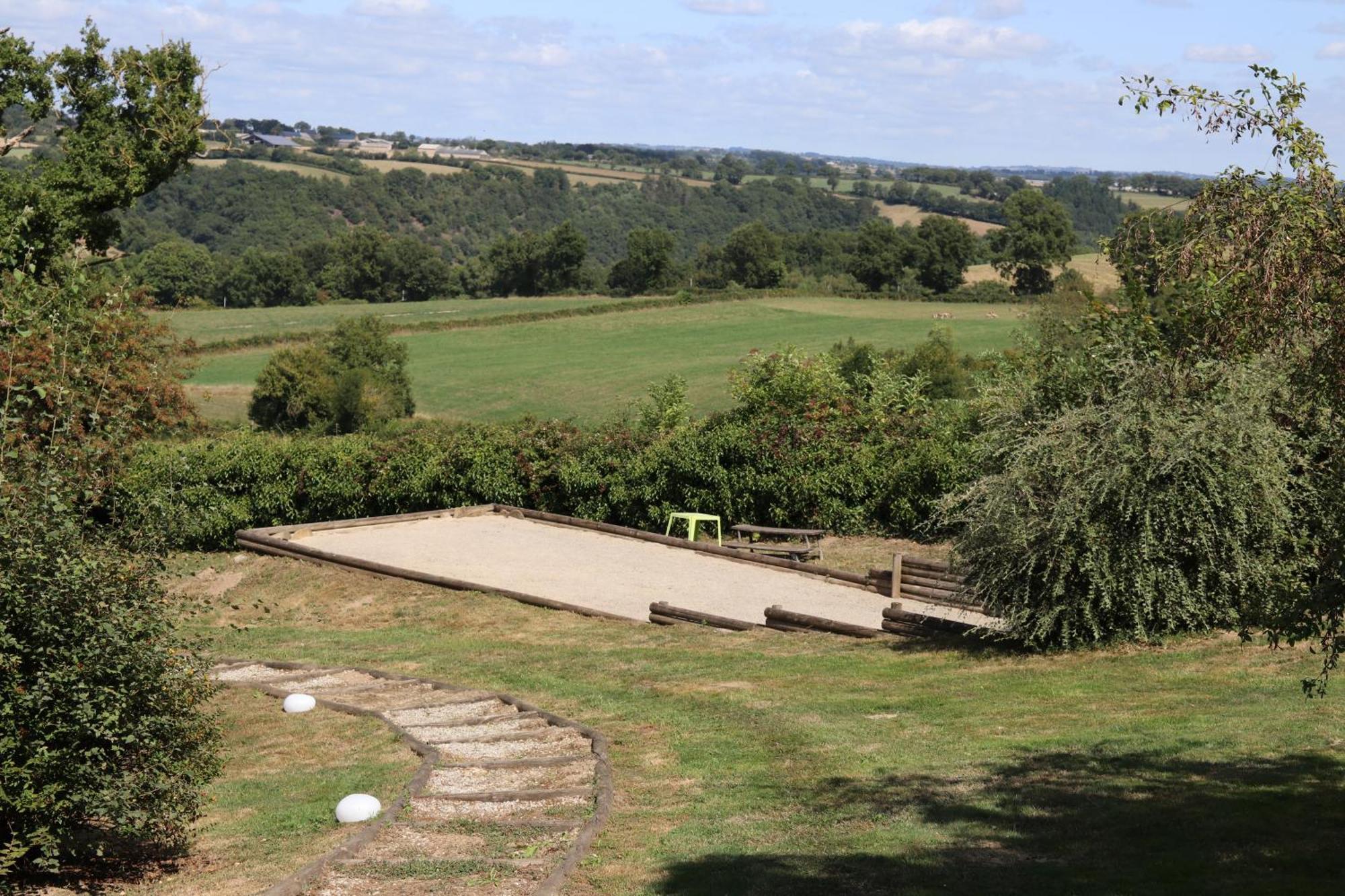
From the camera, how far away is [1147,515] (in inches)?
553

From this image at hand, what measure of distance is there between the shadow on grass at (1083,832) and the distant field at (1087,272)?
53436mm

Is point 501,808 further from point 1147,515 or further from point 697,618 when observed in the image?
point 697,618

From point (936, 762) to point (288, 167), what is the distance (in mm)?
158995

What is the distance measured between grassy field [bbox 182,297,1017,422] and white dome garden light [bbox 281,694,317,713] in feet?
139

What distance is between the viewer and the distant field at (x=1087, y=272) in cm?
6925

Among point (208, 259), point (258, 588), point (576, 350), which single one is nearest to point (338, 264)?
point (208, 259)

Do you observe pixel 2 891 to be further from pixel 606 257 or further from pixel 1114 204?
pixel 606 257

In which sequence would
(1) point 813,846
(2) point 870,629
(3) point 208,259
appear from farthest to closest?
(3) point 208,259, (2) point 870,629, (1) point 813,846

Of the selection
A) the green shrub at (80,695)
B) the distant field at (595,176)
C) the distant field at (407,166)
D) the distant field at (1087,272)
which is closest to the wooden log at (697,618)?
the green shrub at (80,695)

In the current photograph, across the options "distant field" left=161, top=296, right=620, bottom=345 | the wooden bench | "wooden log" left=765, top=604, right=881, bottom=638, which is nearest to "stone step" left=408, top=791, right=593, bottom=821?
"wooden log" left=765, top=604, right=881, bottom=638

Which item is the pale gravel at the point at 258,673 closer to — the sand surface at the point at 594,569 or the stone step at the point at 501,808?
the sand surface at the point at 594,569

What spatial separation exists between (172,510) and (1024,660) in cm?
908

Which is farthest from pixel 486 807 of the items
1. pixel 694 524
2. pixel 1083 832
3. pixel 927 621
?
pixel 694 524

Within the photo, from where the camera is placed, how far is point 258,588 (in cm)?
2280
